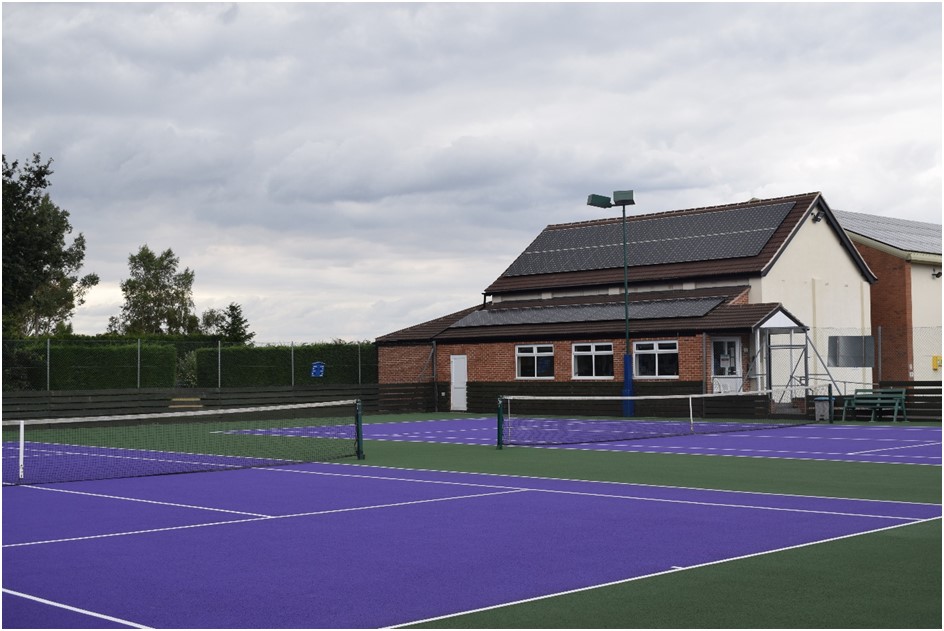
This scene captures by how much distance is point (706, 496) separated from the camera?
47.0 ft

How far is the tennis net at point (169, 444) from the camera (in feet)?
63.5

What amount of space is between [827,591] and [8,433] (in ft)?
92.8

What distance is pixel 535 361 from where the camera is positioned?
1594 inches

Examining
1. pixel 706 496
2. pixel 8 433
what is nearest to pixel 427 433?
pixel 8 433

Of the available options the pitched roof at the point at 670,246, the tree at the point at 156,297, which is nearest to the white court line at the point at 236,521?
the pitched roof at the point at 670,246

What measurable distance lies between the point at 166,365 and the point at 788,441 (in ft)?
75.0

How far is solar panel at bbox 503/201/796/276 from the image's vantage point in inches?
1608

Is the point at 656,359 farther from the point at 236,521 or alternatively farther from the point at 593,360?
the point at 236,521

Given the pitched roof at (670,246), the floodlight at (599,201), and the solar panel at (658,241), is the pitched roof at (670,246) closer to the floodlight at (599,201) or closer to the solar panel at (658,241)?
the solar panel at (658,241)

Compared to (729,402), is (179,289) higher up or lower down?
higher up

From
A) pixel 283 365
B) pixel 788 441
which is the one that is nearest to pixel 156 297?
pixel 283 365

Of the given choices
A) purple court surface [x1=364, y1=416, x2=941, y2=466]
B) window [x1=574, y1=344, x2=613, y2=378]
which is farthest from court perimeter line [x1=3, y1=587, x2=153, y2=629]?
window [x1=574, y1=344, x2=613, y2=378]

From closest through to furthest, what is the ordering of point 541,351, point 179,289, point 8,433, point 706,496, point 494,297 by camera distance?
point 706,496 < point 8,433 < point 541,351 < point 494,297 < point 179,289

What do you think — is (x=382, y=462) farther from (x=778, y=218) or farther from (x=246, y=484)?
(x=778, y=218)
